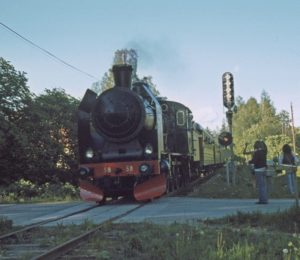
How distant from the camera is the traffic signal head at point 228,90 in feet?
64.0

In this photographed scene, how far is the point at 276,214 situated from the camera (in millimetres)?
9203

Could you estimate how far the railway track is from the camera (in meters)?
6.85

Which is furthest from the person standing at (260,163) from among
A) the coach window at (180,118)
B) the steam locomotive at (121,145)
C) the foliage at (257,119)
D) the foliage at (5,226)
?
the foliage at (257,119)

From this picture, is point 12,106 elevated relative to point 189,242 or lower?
elevated

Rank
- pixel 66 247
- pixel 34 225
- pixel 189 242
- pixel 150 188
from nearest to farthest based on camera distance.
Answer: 1. pixel 189 242
2. pixel 66 247
3. pixel 34 225
4. pixel 150 188

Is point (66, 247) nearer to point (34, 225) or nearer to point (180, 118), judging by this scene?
point (34, 225)

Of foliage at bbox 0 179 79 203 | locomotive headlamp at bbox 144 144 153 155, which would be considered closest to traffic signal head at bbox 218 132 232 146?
foliage at bbox 0 179 79 203

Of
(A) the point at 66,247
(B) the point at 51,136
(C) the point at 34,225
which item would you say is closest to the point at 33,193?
(B) the point at 51,136

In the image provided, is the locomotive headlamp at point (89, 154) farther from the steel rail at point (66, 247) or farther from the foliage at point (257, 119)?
the foliage at point (257, 119)

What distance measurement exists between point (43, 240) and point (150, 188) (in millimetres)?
6783

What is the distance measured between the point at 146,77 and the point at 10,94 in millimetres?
40738

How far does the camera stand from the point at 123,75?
609 inches

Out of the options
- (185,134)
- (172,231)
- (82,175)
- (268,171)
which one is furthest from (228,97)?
(172,231)

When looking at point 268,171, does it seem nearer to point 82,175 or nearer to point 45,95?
point 82,175
